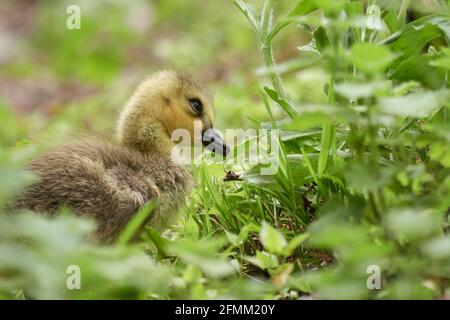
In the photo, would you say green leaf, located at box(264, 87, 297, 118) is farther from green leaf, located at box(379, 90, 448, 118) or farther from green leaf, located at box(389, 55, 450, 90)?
green leaf, located at box(379, 90, 448, 118)

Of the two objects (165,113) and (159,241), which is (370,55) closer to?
(159,241)

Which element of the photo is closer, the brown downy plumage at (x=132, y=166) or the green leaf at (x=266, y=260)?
the green leaf at (x=266, y=260)

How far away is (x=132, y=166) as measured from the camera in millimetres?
2631

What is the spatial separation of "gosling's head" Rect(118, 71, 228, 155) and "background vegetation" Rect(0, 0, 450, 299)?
0.68ft

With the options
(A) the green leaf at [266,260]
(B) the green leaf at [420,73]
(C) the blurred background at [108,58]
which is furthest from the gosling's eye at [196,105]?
(A) the green leaf at [266,260]

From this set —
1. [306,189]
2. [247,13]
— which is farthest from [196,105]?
[306,189]

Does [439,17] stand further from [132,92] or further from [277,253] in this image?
[132,92]

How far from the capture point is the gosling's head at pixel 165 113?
2932mm

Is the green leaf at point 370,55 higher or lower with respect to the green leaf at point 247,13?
lower

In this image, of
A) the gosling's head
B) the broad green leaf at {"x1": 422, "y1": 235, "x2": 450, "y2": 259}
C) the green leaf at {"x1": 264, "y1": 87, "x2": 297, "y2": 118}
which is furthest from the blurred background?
the broad green leaf at {"x1": 422, "y1": 235, "x2": 450, "y2": 259}

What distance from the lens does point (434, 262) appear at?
5.37 feet

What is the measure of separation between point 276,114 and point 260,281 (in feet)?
7.88

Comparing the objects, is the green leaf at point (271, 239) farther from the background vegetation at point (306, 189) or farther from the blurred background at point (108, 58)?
the blurred background at point (108, 58)
